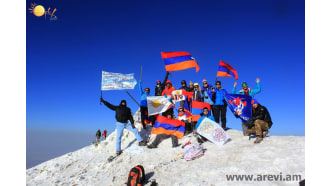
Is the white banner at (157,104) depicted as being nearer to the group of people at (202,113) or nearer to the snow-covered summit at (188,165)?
the group of people at (202,113)

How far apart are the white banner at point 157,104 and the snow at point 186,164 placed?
1.97 m

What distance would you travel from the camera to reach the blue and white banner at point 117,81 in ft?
36.5

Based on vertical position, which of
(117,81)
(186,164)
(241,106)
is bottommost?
(186,164)

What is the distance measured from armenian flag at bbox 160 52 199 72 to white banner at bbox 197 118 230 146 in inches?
181

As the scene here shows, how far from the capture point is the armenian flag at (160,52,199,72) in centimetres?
1320

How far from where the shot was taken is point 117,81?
11430 mm

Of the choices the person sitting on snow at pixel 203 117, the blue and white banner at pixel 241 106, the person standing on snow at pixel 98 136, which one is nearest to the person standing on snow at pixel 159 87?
the person sitting on snow at pixel 203 117

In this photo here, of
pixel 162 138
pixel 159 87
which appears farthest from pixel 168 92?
pixel 162 138

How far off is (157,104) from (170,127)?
5.92 ft

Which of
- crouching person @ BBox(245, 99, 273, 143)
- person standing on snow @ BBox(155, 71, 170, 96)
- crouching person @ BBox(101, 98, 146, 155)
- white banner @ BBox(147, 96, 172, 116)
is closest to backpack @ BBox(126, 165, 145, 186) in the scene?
crouching person @ BBox(101, 98, 146, 155)

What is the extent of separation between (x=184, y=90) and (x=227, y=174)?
20.7 ft

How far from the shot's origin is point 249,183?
5.91m

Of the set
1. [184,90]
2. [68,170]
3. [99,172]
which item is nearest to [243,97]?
[184,90]

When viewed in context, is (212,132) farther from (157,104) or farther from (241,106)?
(157,104)
